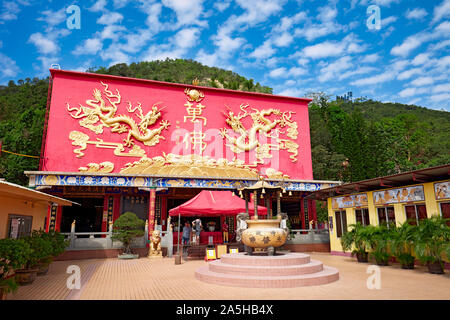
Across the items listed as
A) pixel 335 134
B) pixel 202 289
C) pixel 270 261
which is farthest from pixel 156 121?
pixel 335 134

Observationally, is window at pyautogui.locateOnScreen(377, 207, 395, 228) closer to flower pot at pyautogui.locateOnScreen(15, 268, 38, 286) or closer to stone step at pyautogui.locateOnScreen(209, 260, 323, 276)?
stone step at pyautogui.locateOnScreen(209, 260, 323, 276)

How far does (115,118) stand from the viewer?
18188 mm

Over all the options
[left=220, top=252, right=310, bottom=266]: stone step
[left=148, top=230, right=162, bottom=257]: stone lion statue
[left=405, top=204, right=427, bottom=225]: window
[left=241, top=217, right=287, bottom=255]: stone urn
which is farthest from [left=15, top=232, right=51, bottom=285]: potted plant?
[left=405, top=204, right=427, bottom=225]: window

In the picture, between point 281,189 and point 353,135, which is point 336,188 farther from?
point 353,135

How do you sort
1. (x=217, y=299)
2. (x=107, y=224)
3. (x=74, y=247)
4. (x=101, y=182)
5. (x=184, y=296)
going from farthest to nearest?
(x=107, y=224)
(x=101, y=182)
(x=74, y=247)
(x=184, y=296)
(x=217, y=299)

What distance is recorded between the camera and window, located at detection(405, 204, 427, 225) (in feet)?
34.4

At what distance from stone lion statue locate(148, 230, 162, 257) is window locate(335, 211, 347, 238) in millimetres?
8899

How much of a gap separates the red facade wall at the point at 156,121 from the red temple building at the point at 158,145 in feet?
0.18

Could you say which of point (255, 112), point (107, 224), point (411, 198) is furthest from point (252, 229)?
point (255, 112)

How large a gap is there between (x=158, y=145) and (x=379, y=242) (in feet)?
42.8

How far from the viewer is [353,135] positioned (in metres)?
30.2

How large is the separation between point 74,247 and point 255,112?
13.6 m

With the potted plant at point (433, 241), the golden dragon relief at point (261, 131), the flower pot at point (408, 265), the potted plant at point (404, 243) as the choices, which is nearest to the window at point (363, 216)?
the potted plant at point (404, 243)

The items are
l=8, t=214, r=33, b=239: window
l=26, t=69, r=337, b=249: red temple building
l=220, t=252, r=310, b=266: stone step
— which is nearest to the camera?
l=220, t=252, r=310, b=266: stone step
